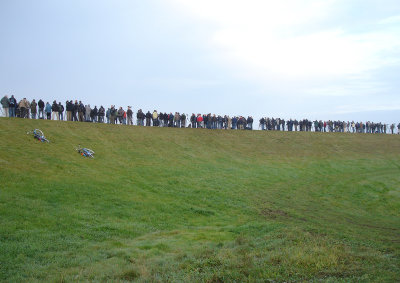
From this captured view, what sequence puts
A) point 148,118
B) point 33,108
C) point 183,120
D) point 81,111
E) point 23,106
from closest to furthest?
point 23,106 < point 33,108 < point 81,111 < point 148,118 < point 183,120

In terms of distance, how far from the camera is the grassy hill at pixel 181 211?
8.68m

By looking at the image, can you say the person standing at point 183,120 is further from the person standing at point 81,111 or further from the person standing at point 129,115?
the person standing at point 81,111

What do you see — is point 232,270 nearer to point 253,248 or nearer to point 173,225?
point 253,248

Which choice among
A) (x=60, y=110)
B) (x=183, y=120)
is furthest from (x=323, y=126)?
(x=60, y=110)

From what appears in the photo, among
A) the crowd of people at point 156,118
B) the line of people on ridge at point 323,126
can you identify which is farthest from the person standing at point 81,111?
the line of people on ridge at point 323,126

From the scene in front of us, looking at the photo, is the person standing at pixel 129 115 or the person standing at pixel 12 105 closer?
the person standing at pixel 12 105

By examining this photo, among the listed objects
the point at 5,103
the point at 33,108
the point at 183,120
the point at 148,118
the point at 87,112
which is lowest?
the point at 183,120

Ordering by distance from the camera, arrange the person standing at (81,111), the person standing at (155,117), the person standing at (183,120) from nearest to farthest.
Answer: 1. the person standing at (81,111)
2. the person standing at (155,117)
3. the person standing at (183,120)

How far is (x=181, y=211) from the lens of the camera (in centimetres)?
1650

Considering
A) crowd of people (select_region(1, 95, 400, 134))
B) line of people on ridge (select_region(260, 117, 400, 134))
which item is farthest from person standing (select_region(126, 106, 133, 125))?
line of people on ridge (select_region(260, 117, 400, 134))

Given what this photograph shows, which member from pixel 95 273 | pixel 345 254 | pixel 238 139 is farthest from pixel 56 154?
pixel 238 139

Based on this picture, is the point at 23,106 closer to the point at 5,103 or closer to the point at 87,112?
the point at 5,103

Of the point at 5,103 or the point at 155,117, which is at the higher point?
the point at 5,103

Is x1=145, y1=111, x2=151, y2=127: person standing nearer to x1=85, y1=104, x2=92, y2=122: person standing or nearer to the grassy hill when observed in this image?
the grassy hill
